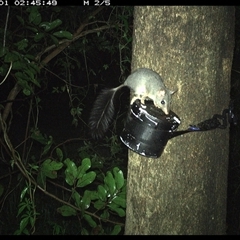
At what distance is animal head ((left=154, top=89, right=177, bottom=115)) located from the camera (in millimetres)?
1389

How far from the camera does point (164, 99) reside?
155 centimetres

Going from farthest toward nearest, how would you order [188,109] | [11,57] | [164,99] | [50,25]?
[50,25], [11,57], [164,99], [188,109]

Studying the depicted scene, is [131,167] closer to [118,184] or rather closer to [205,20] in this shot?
[118,184]

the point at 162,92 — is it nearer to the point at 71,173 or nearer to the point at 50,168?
the point at 71,173

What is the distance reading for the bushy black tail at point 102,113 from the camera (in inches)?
67.4

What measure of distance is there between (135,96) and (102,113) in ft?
0.60

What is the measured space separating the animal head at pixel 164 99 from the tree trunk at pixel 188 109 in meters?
0.03

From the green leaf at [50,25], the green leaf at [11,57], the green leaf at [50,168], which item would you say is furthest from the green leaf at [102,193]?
the green leaf at [50,25]

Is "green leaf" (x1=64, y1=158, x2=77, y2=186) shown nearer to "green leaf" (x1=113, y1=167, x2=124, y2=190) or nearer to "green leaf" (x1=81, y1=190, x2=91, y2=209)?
"green leaf" (x1=81, y1=190, x2=91, y2=209)

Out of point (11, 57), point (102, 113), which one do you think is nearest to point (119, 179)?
point (102, 113)

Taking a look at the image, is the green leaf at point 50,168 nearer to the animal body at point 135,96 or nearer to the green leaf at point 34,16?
the animal body at point 135,96

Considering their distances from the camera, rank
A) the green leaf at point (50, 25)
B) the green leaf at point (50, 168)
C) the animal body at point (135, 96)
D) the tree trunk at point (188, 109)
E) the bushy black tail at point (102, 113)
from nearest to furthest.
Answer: the tree trunk at point (188, 109) < the animal body at point (135, 96) < the bushy black tail at point (102, 113) < the green leaf at point (50, 168) < the green leaf at point (50, 25)

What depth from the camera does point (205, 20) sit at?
1.31m
